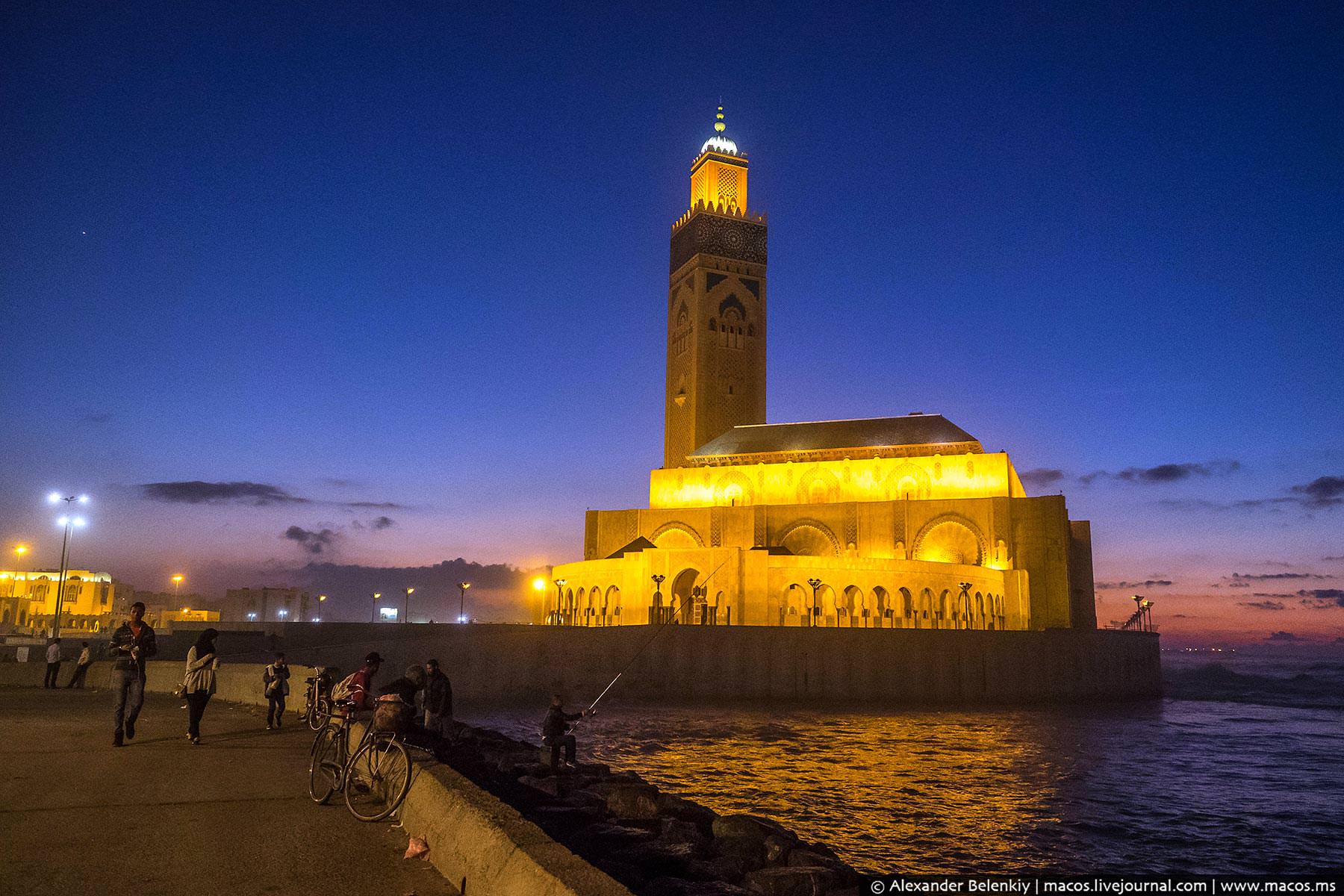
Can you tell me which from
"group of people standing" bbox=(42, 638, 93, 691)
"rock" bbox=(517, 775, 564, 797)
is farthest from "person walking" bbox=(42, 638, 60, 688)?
"rock" bbox=(517, 775, 564, 797)

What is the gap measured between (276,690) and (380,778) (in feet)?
22.6

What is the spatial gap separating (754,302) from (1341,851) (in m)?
67.9

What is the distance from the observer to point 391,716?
8.23 m

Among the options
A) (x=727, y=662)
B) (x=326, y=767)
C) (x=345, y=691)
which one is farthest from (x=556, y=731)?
(x=727, y=662)

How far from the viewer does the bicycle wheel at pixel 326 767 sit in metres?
8.74

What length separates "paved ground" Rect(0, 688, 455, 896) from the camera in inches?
248

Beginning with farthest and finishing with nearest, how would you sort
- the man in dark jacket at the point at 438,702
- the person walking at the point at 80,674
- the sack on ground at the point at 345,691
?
the person walking at the point at 80,674
the man in dark jacket at the point at 438,702
the sack on ground at the point at 345,691

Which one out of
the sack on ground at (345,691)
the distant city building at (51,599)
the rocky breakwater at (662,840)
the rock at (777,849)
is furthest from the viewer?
the distant city building at (51,599)

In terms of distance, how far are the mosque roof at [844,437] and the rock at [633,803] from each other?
52.9 meters

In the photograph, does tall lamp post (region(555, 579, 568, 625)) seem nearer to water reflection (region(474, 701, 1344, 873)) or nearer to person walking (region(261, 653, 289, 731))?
water reflection (region(474, 701, 1344, 873))

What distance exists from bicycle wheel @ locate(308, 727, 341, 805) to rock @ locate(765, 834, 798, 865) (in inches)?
189

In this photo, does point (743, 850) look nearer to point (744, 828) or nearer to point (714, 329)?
point (744, 828)

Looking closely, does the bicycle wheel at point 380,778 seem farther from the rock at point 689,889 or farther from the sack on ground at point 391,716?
the rock at point 689,889

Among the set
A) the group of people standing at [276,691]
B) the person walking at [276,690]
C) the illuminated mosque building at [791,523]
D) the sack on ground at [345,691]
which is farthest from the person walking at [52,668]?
the illuminated mosque building at [791,523]
